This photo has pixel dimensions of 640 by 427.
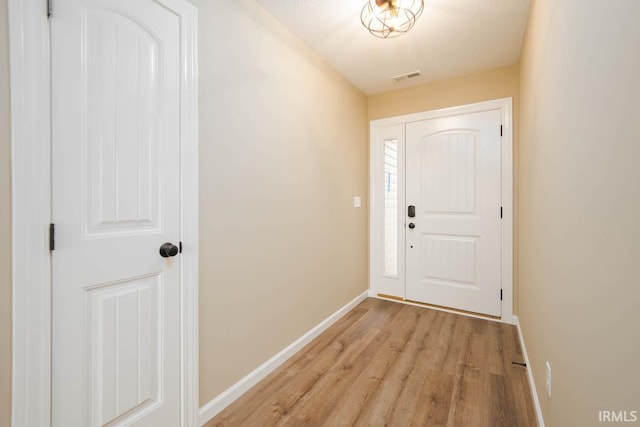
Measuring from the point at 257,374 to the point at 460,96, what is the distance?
309 cm

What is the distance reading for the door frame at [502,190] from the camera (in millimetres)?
2678

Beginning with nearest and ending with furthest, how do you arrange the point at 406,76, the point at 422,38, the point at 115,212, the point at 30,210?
the point at 30,210 → the point at 115,212 → the point at 422,38 → the point at 406,76

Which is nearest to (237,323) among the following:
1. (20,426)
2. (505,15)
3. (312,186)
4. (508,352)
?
(20,426)

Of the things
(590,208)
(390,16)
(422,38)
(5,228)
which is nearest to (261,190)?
(5,228)

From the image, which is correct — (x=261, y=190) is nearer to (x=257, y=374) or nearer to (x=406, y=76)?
(x=257, y=374)

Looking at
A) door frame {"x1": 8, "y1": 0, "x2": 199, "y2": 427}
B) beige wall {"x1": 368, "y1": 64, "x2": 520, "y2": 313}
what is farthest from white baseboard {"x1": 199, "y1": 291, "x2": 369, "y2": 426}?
beige wall {"x1": 368, "y1": 64, "x2": 520, "y2": 313}

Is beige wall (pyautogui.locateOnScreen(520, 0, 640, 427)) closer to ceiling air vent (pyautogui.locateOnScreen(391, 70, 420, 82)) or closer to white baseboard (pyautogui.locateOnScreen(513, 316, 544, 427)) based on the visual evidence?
white baseboard (pyautogui.locateOnScreen(513, 316, 544, 427))

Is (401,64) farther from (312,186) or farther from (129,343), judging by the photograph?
(129,343)

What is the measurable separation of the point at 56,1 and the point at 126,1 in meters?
0.26

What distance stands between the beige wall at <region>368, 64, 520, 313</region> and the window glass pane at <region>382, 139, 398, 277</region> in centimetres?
42

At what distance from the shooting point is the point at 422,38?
2.24 m

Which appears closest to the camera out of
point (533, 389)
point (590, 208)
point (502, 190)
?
point (590, 208)

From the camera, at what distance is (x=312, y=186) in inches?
96.1

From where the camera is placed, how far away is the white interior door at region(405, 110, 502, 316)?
9.11 feet
